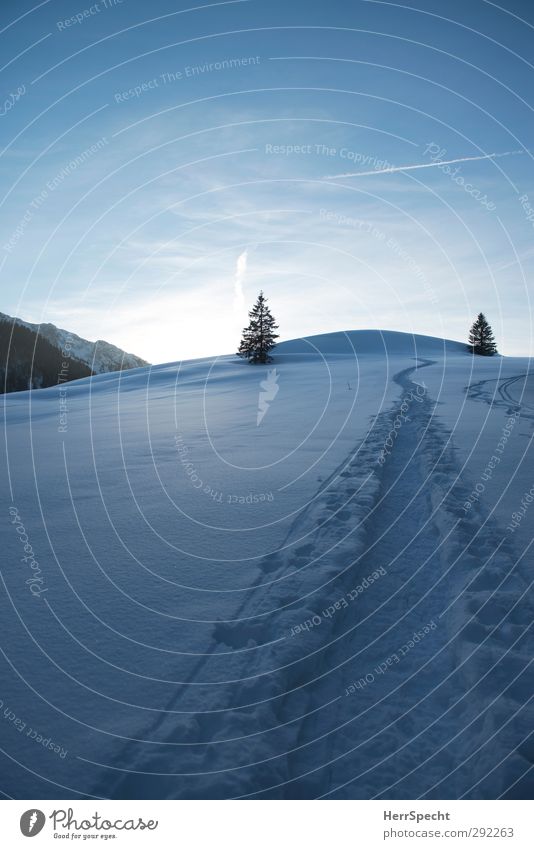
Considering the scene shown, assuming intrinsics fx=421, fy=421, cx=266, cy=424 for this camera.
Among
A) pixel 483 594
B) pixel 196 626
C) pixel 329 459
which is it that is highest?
pixel 329 459

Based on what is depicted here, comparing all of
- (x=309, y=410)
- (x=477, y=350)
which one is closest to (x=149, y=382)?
(x=309, y=410)

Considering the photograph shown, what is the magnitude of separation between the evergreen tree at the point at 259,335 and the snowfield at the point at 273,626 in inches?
1182

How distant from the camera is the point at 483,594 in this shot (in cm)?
414

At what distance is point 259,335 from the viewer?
37844 millimetres

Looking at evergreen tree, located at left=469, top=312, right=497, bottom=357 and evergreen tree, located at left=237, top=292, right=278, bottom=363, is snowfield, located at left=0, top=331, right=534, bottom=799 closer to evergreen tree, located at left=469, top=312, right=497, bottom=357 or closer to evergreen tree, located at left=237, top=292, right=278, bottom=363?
evergreen tree, located at left=237, top=292, right=278, bottom=363

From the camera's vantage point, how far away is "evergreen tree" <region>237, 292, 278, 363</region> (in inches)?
1463

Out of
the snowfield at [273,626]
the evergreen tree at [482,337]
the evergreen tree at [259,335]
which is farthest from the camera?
the evergreen tree at [482,337]

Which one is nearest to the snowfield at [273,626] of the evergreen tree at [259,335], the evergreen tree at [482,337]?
the evergreen tree at [259,335]

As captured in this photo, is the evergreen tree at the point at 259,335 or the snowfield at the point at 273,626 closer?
the snowfield at the point at 273,626

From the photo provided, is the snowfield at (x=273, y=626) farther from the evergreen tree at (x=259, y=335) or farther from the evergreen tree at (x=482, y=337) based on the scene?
the evergreen tree at (x=482, y=337)

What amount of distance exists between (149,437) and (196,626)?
8450 millimetres

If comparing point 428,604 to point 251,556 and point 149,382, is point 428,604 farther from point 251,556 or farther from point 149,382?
point 149,382

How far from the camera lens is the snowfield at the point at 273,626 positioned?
2.68 meters

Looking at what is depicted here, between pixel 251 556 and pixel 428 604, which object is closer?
pixel 428 604
